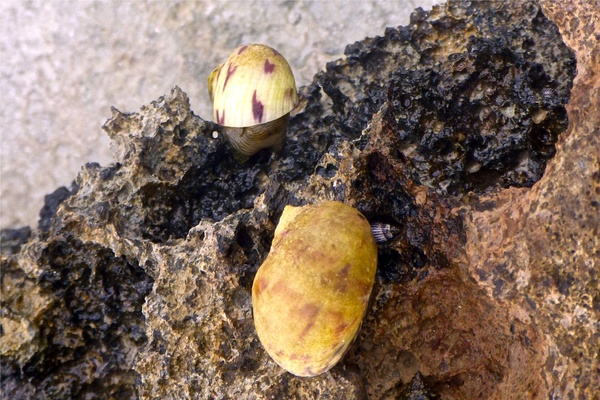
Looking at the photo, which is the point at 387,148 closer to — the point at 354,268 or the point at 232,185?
the point at 354,268

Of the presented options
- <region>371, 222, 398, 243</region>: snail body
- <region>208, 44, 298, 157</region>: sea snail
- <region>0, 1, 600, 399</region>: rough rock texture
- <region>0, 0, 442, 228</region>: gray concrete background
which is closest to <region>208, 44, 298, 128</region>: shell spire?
<region>208, 44, 298, 157</region>: sea snail

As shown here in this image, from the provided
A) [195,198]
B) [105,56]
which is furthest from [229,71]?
[105,56]

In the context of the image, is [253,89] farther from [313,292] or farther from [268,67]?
[313,292]

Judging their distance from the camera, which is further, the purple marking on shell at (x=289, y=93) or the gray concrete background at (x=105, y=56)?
the gray concrete background at (x=105, y=56)

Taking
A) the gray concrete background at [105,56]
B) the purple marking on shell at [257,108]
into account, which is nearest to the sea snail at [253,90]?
the purple marking on shell at [257,108]

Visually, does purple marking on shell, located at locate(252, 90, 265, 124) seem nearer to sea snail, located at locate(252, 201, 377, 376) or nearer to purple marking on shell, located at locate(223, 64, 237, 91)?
purple marking on shell, located at locate(223, 64, 237, 91)

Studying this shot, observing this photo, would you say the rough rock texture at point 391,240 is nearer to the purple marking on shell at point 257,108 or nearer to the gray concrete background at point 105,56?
the purple marking on shell at point 257,108
